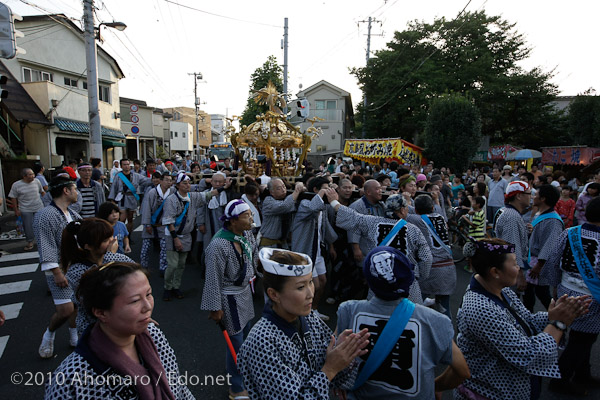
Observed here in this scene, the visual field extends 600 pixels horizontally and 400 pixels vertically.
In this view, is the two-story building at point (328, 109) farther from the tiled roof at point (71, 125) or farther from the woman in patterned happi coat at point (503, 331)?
the woman in patterned happi coat at point (503, 331)

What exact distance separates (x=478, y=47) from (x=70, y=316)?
29.1 metres

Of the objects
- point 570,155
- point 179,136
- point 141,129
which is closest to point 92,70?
point 570,155

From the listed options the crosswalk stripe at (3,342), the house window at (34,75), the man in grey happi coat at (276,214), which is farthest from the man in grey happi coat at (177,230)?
the house window at (34,75)

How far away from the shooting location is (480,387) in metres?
2.22

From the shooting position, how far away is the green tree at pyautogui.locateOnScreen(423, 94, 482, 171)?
1828 centimetres

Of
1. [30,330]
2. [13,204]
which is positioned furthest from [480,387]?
A: [13,204]

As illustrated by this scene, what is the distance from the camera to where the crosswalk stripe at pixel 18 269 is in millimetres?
6889

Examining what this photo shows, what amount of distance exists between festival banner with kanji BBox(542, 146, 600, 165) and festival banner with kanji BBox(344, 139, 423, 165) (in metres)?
7.75

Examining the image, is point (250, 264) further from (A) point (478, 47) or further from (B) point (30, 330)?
(A) point (478, 47)

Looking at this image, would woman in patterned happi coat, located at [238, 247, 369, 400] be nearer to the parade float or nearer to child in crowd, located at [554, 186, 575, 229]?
the parade float

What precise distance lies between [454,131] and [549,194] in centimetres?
1594

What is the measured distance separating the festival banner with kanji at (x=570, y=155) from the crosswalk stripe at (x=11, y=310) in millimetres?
23490

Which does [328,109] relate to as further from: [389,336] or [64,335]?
[389,336]

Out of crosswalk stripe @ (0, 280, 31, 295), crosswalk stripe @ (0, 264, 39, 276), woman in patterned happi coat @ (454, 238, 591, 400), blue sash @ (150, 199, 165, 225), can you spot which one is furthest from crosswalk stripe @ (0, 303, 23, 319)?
woman in patterned happi coat @ (454, 238, 591, 400)
